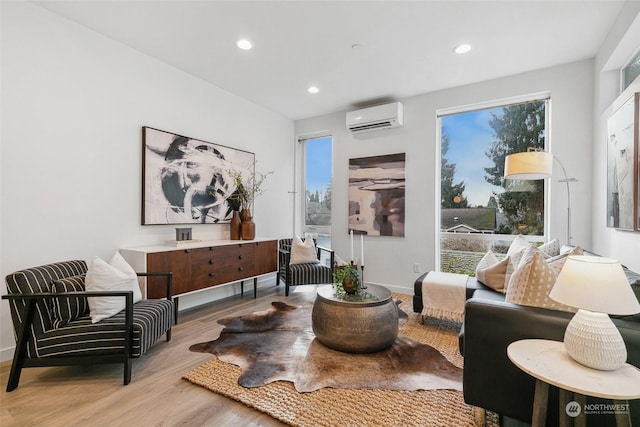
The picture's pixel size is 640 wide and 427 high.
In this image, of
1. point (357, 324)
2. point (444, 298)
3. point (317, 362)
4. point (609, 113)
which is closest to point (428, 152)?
point (609, 113)

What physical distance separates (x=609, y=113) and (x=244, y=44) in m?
3.54

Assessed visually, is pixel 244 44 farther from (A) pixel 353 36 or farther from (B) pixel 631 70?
(B) pixel 631 70

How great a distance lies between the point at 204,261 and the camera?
3.38 m

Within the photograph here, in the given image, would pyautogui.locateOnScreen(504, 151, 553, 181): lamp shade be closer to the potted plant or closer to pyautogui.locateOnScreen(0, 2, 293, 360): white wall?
the potted plant

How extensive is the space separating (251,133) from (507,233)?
3.87 m

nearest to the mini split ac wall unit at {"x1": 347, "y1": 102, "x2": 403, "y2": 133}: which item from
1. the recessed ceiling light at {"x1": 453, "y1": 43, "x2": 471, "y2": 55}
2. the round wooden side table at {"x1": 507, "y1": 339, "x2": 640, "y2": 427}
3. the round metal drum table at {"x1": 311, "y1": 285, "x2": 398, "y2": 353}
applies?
the recessed ceiling light at {"x1": 453, "y1": 43, "x2": 471, "y2": 55}

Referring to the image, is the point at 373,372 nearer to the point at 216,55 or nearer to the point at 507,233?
the point at 507,233

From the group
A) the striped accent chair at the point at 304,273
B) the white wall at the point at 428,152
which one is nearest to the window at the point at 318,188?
the white wall at the point at 428,152

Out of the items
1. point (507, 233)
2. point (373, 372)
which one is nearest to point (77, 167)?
point (373, 372)

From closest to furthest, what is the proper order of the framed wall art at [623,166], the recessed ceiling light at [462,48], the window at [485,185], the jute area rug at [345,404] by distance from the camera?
the jute area rug at [345,404], the framed wall art at [623,166], the recessed ceiling light at [462,48], the window at [485,185]

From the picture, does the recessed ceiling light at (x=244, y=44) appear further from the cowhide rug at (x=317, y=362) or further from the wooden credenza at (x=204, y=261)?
the cowhide rug at (x=317, y=362)

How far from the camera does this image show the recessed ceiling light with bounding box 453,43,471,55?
3.03 meters

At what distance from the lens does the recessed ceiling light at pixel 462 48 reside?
9.94ft

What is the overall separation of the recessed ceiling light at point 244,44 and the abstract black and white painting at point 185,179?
129 centimetres
